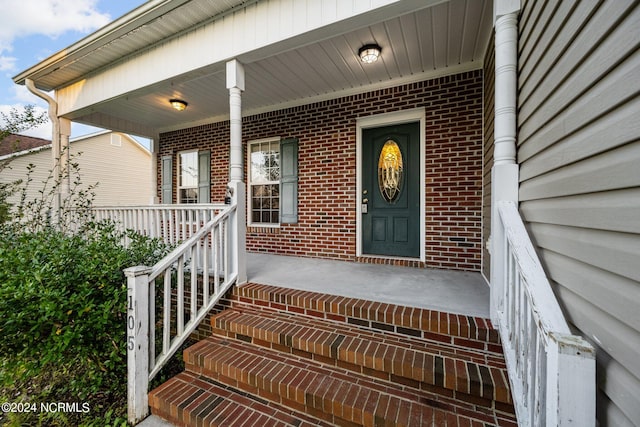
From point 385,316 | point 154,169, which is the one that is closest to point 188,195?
point 154,169

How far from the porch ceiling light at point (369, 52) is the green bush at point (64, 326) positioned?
3.07 meters

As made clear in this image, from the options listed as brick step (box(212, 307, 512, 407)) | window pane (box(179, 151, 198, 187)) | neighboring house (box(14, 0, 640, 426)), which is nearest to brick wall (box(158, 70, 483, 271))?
neighboring house (box(14, 0, 640, 426))

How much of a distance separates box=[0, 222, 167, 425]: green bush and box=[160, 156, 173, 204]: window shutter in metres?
3.34

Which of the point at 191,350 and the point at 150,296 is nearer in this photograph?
the point at 150,296

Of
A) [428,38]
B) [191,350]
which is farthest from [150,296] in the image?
[428,38]

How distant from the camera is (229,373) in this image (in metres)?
1.85

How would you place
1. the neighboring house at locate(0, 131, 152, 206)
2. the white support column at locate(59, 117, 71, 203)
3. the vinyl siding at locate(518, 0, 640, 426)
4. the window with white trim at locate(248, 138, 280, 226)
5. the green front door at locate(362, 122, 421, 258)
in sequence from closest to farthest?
1. the vinyl siding at locate(518, 0, 640, 426)
2. the green front door at locate(362, 122, 421, 258)
3. the white support column at locate(59, 117, 71, 203)
4. the window with white trim at locate(248, 138, 280, 226)
5. the neighboring house at locate(0, 131, 152, 206)

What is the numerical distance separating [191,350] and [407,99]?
12.1 feet

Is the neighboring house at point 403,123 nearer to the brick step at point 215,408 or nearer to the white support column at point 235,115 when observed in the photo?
the white support column at point 235,115

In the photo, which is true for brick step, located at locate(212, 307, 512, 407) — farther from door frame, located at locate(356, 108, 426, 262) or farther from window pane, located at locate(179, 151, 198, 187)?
window pane, located at locate(179, 151, 198, 187)

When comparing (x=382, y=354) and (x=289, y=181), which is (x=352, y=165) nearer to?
(x=289, y=181)

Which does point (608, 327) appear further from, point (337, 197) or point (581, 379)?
point (337, 197)

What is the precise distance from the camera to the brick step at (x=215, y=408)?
1571 millimetres

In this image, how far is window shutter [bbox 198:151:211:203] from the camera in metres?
5.18
